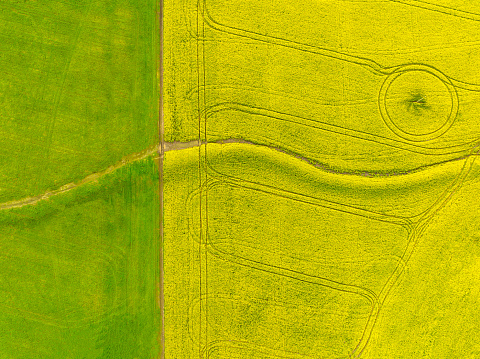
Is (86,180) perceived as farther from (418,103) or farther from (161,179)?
(418,103)

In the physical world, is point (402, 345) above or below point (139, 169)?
below

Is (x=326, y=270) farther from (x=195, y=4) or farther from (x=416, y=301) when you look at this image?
(x=195, y=4)

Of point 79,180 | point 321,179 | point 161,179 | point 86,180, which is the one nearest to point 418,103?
point 321,179

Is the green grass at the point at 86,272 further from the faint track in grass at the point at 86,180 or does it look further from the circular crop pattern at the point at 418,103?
the circular crop pattern at the point at 418,103

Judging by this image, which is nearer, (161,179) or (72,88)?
(161,179)

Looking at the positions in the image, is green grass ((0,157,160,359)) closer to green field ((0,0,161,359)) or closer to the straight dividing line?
green field ((0,0,161,359))

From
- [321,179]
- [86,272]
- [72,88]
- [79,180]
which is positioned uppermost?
[72,88]

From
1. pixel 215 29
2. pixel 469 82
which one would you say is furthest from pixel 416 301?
pixel 215 29

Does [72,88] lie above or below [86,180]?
above
